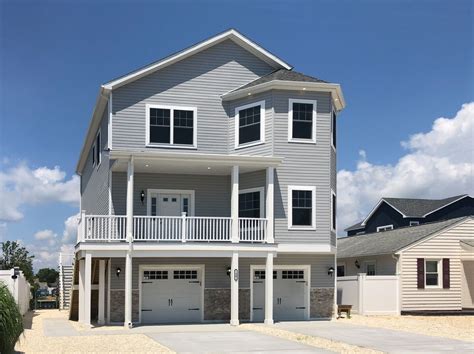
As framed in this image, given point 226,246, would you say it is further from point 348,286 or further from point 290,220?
point 348,286

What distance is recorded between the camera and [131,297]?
73.5ft

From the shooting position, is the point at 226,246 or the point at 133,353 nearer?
the point at 133,353

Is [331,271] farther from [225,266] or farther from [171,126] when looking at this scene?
[171,126]

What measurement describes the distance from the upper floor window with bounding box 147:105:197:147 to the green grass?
12445mm

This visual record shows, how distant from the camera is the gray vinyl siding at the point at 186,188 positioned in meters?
23.9

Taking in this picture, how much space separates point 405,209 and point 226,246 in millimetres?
25665

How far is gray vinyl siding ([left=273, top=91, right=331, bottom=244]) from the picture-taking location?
79.9 feet

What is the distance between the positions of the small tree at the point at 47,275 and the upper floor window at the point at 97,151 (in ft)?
157

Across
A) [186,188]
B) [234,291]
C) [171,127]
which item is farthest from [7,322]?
[171,127]

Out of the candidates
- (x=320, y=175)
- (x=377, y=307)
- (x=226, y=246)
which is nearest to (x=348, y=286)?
(x=377, y=307)

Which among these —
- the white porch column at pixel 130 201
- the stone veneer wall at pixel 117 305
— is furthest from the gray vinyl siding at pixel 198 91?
the stone veneer wall at pixel 117 305

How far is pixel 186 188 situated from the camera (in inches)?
979

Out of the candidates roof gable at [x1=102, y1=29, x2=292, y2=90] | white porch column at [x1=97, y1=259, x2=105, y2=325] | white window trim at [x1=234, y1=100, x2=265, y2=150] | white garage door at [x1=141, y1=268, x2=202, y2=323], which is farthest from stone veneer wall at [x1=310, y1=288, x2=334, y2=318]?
roof gable at [x1=102, y1=29, x2=292, y2=90]

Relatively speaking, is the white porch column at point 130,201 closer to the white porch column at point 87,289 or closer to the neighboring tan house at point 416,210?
the white porch column at point 87,289
